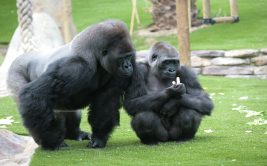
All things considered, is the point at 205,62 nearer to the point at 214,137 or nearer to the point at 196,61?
the point at 196,61

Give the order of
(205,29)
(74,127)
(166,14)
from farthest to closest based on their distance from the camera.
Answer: (166,14), (205,29), (74,127)

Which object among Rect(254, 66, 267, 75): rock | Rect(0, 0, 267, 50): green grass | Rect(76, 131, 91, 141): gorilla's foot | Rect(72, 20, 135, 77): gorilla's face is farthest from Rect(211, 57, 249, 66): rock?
Rect(72, 20, 135, 77): gorilla's face

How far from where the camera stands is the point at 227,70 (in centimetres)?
1338

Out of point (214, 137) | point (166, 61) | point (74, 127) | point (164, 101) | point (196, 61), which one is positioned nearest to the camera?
point (164, 101)

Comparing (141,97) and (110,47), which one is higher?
(110,47)

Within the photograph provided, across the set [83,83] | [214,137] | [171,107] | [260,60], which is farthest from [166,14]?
[83,83]

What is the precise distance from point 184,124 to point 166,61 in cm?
66

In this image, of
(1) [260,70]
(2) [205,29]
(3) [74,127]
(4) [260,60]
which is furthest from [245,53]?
(3) [74,127]

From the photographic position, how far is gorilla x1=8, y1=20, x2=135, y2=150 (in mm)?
6039

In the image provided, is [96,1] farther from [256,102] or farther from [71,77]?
[71,77]

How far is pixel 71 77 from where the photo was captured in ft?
19.7

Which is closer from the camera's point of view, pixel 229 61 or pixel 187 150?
pixel 187 150

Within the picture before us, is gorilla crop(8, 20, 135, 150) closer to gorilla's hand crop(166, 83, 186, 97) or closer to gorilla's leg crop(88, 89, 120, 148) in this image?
gorilla's leg crop(88, 89, 120, 148)

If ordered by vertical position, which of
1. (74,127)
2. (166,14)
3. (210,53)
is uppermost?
(74,127)
